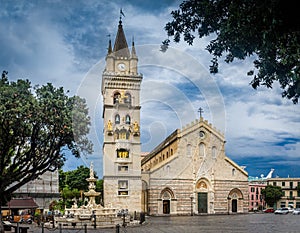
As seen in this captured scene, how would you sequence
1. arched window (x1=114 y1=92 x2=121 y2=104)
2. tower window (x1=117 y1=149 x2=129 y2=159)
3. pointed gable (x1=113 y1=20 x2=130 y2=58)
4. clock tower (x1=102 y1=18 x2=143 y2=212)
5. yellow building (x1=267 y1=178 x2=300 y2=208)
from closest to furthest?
1. clock tower (x1=102 y1=18 x2=143 y2=212)
2. tower window (x1=117 y1=149 x2=129 y2=159)
3. arched window (x1=114 y1=92 x2=121 y2=104)
4. pointed gable (x1=113 y1=20 x2=130 y2=58)
5. yellow building (x1=267 y1=178 x2=300 y2=208)

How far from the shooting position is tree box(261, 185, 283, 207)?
8312 centimetres

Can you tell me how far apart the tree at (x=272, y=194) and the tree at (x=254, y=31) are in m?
76.3

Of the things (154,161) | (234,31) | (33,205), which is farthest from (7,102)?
(154,161)

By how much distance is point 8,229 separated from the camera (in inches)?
974

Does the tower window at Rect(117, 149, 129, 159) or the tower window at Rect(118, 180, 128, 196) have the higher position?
the tower window at Rect(117, 149, 129, 159)

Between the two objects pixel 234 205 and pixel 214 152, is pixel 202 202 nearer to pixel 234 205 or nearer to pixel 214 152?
pixel 234 205

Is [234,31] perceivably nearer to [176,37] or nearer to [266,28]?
[266,28]

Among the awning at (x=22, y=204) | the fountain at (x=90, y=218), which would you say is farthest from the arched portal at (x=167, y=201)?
the fountain at (x=90, y=218)

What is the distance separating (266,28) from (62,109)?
1319 cm

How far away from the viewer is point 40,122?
782 inches

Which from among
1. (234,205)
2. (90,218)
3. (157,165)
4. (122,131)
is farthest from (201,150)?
(90,218)

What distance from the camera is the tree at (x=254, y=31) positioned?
8.54 m

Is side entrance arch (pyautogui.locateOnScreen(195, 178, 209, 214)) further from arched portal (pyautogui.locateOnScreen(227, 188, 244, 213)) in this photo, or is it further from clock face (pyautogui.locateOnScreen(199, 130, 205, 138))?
clock face (pyautogui.locateOnScreen(199, 130, 205, 138))

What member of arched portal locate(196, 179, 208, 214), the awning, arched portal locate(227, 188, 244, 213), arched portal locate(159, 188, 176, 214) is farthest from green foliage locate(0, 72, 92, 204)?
arched portal locate(227, 188, 244, 213)
